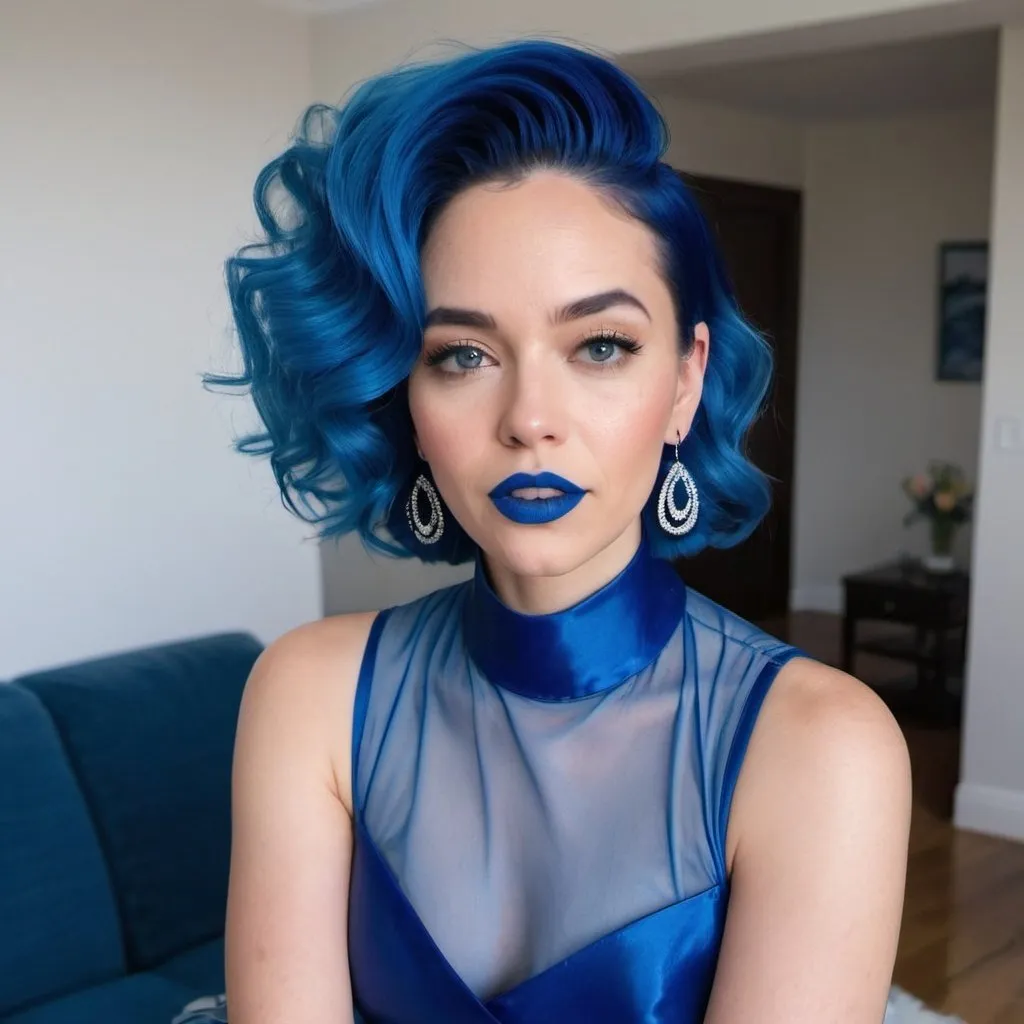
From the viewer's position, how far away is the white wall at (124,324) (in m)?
2.66

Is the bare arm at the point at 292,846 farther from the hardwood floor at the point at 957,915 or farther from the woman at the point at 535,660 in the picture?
the hardwood floor at the point at 957,915

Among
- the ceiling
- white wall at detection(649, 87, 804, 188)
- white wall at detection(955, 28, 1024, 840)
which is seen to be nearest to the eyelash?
white wall at detection(955, 28, 1024, 840)

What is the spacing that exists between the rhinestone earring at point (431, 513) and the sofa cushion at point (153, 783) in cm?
113

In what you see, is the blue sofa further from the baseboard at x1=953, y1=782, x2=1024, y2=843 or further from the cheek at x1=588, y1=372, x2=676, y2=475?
the baseboard at x1=953, y1=782, x2=1024, y2=843

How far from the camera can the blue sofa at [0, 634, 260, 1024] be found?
6.30 ft

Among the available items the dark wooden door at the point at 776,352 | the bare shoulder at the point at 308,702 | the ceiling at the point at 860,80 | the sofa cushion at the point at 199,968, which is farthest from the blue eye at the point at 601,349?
the dark wooden door at the point at 776,352

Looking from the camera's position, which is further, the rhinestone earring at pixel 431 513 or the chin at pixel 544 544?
the rhinestone earring at pixel 431 513

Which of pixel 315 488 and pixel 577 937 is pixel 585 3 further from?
pixel 577 937

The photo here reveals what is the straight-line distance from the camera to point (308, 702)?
3.84 ft

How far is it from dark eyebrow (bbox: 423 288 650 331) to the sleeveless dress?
0.25 m

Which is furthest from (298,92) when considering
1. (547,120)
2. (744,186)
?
(744,186)

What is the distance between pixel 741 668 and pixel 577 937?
0.89 ft

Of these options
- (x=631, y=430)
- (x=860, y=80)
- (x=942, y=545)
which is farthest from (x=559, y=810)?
(x=860, y=80)

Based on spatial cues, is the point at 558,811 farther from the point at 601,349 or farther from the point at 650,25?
the point at 650,25
